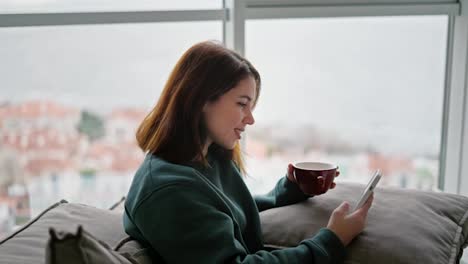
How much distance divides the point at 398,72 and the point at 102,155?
111 centimetres

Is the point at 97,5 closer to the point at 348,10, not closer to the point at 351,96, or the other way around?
the point at 348,10

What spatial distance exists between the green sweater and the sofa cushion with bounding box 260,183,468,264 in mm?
97

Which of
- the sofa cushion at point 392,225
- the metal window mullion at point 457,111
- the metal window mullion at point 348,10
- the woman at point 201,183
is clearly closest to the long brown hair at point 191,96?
the woman at point 201,183

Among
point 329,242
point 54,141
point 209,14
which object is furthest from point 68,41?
point 329,242

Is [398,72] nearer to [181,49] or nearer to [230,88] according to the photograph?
[181,49]

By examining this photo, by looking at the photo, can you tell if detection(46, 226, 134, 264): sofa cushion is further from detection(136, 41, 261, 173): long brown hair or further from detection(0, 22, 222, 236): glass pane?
detection(0, 22, 222, 236): glass pane

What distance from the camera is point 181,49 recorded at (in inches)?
80.0

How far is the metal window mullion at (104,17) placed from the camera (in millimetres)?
1671

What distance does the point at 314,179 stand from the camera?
5.21ft

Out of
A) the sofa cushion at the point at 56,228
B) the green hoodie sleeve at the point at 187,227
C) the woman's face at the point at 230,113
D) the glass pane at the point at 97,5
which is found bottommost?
the sofa cushion at the point at 56,228

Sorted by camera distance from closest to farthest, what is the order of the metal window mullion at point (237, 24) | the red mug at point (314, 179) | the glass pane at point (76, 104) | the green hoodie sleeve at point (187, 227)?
the green hoodie sleeve at point (187, 227) < the red mug at point (314, 179) < the glass pane at point (76, 104) < the metal window mullion at point (237, 24)

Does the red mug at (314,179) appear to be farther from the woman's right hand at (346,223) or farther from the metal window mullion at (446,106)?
the metal window mullion at (446,106)

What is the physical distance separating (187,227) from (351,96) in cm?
123

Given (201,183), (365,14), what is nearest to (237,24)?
(365,14)
